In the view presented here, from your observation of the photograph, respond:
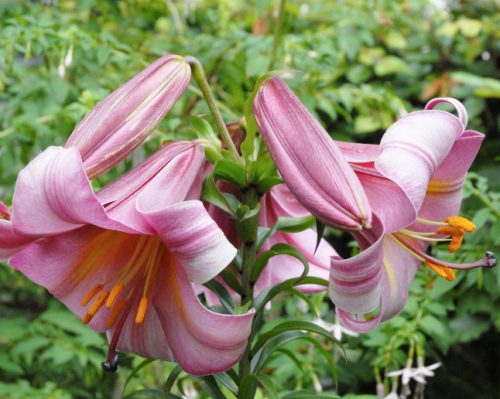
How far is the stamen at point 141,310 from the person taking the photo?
2.53 ft

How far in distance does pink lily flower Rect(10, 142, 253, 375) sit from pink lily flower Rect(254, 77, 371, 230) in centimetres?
9

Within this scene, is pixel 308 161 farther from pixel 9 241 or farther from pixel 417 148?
pixel 9 241

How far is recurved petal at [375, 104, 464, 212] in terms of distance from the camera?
77cm

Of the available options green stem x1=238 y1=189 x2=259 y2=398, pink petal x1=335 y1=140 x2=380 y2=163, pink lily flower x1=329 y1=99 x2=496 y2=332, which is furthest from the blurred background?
pink petal x1=335 y1=140 x2=380 y2=163

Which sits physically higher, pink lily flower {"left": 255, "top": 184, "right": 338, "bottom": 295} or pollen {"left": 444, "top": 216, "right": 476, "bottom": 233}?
pollen {"left": 444, "top": 216, "right": 476, "bottom": 233}

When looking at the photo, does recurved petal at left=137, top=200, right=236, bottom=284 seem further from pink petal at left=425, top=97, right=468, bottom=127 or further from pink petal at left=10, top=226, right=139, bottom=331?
pink petal at left=425, top=97, right=468, bottom=127

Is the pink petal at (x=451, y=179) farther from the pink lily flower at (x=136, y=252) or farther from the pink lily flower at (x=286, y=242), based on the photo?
the pink lily flower at (x=136, y=252)

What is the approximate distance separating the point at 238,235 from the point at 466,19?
Answer: 6.14ft

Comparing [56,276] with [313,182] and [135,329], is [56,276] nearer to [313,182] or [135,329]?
[135,329]

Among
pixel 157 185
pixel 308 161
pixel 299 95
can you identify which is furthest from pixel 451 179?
pixel 299 95

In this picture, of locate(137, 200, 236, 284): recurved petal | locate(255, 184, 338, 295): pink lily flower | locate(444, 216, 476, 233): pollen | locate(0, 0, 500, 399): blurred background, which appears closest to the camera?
locate(137, 200, 236, 284): recurved petal

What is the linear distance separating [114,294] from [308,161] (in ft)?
0.79

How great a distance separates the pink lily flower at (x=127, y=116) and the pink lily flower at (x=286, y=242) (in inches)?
8.9

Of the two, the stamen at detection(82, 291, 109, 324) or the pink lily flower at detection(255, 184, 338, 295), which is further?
the pink lily flower at detection(255, 184, 338, 295)
